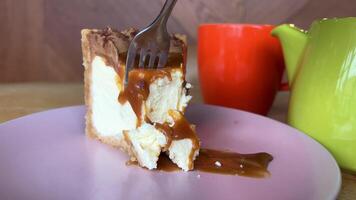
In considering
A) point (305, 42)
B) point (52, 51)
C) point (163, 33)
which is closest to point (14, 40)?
point (52, 51)

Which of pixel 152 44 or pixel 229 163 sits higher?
pixel 152 44

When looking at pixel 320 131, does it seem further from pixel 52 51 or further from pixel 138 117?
pixel 52 51

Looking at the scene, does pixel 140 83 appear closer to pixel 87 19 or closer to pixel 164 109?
pixel 164 109

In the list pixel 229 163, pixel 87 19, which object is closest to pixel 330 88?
pixel 229 163

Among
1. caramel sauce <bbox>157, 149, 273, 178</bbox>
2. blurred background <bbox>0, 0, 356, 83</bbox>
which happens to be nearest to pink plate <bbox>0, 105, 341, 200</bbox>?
caramel sauce <bbox>157, 149, 273, 178</bbox>

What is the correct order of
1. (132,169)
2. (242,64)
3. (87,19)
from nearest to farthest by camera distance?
(132,169) → (242,64) → (87,19)

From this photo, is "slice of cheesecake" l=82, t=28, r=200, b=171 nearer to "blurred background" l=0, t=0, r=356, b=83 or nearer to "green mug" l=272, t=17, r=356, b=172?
"green mug" l=272, t=17, r=356, b=172
